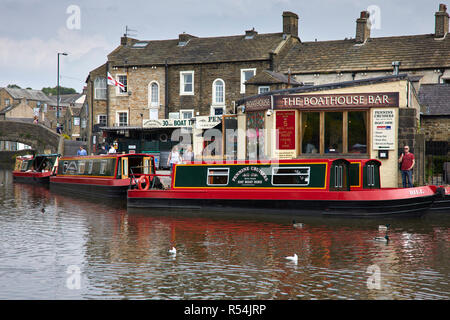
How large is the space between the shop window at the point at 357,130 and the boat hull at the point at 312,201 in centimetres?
410

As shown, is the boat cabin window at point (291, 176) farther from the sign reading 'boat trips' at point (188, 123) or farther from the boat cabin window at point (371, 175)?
the sign reading 'boat trips' at point (188, 123)

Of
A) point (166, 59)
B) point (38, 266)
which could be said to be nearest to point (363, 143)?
point (38, 266)

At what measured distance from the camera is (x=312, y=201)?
18.3 metres

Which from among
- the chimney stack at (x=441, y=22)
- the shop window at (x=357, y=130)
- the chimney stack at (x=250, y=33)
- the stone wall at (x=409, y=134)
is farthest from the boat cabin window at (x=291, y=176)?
the chimney stack at (x=250, y=33)

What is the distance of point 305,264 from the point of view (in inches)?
466

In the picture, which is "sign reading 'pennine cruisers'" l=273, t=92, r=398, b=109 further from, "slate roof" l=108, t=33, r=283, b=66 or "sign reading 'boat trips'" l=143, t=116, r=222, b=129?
"slate roof" l=108, t=33, r=283, b=66

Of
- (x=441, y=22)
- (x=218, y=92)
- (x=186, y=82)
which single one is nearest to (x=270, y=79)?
(x=218, y=92)

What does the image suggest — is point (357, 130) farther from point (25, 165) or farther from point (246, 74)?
point (25, 165)

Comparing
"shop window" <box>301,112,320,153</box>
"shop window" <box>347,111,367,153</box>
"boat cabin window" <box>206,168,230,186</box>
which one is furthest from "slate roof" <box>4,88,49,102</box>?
"shop window" <box>347,111,367,153</box>

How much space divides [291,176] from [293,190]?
1.73 feet

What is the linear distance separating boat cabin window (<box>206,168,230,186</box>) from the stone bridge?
124 feet

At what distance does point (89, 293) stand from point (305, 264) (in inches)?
178

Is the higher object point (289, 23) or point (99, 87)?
point (289, 23)
